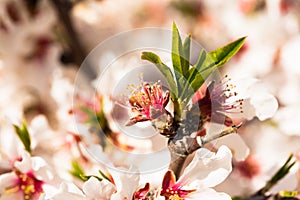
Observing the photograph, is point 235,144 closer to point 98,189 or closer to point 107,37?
point 98,189

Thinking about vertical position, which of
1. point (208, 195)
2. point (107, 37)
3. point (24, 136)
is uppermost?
point (107, 37)

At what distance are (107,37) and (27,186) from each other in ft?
2.03

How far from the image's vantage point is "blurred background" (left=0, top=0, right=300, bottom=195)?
1.32 meters

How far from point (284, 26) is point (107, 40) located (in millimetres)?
421

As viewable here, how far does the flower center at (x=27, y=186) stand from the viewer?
3.19ft

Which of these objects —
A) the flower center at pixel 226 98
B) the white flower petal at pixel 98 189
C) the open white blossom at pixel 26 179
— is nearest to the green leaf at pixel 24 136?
the open white blossom at pixel 26 179

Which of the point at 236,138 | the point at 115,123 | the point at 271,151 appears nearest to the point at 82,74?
the point at 115,123

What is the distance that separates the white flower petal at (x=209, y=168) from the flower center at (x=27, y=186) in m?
0.26

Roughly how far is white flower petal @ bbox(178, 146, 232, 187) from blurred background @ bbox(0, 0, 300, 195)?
429 mm

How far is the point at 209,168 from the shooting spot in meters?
0.81

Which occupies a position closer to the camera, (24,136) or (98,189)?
(98,189)

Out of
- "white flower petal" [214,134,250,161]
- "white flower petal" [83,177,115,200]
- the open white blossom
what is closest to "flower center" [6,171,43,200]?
the open white blossom

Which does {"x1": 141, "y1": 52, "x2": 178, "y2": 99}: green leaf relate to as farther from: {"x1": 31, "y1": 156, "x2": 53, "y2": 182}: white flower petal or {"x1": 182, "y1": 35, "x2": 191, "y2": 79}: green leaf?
{"x1": 31, "y1": 156, "x2": 53, "y2": 182}: white flower petal

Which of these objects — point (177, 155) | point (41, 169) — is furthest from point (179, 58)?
point (41, 169)
